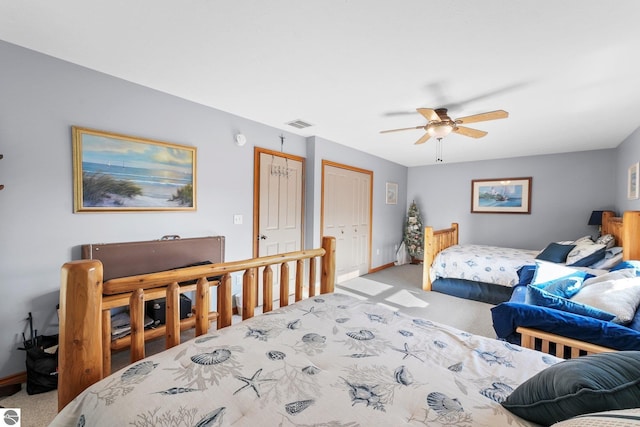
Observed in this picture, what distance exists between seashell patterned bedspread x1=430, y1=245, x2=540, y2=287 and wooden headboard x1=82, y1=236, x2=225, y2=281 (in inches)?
129

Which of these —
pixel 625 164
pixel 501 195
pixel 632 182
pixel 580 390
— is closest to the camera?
pixel 580 390

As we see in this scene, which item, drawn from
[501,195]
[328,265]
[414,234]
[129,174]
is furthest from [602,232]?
[129,174]

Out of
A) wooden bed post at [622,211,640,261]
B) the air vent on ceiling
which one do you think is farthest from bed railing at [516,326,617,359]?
the air vent on ceiling

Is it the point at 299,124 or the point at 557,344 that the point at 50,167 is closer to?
the point at 299,124

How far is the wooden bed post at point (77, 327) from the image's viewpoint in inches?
40.3

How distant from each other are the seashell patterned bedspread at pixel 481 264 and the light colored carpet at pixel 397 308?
359 mm

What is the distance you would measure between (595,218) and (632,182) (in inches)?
42.0

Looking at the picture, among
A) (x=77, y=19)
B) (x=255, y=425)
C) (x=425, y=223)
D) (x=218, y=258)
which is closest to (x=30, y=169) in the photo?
(x=77, y=19)

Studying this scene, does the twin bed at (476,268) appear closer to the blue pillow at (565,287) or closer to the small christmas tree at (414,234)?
the small christmas tree at (414,234)

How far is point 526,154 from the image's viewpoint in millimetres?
4938

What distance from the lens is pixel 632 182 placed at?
3355 mm

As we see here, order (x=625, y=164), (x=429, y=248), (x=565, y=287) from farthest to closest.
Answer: (x=429, y=248)
(x=625, y=164)
(x=565, y=287)

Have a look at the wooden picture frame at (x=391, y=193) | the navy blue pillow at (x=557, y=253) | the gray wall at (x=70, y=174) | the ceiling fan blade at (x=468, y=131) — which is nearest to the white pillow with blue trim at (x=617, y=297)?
the ceiling fan blade at (x=468, y=131)

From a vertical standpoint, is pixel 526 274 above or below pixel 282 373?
below
